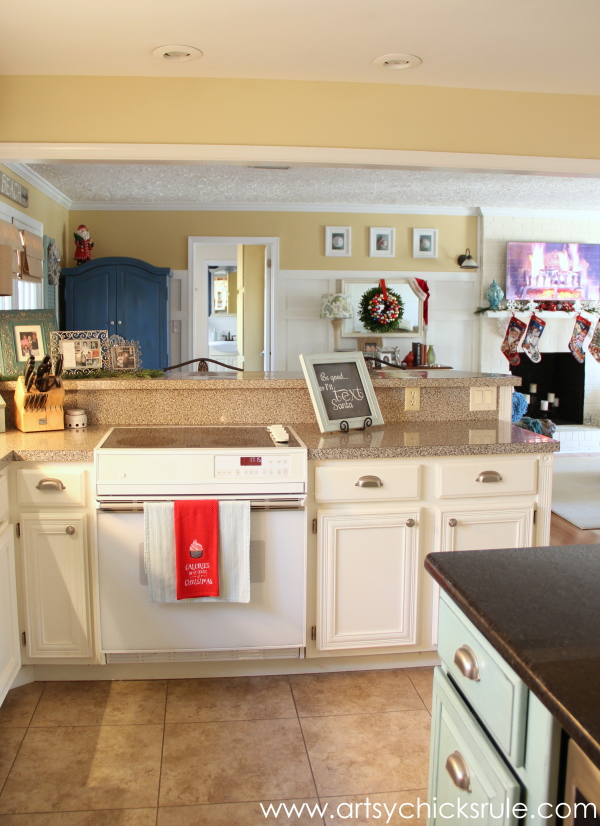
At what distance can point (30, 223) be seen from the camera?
5.48 meters

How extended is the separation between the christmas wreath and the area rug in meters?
2.12

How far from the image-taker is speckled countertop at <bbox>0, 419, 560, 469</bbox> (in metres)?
2.36

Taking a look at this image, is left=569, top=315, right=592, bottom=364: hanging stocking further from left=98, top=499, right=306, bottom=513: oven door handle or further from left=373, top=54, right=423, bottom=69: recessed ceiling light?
left=98, top=499, right=306, bottom=513: oven door handle

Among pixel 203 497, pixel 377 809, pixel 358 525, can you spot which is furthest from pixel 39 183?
pixel 377 809

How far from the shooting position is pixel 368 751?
7.04ft

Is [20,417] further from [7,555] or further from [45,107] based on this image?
[45,107]

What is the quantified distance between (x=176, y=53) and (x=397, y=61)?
34.5 inches

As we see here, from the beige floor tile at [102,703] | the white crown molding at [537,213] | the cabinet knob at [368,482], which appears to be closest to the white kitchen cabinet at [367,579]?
the cabinet knob at [368,482]

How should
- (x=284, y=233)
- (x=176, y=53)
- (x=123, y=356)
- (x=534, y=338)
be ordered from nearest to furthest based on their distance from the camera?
(x=176, y=53)
(x=123, y=356)
(x=284, y=233)
(x=534, y=338)

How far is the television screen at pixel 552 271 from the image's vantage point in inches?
283

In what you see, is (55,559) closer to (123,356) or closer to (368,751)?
(123,356)

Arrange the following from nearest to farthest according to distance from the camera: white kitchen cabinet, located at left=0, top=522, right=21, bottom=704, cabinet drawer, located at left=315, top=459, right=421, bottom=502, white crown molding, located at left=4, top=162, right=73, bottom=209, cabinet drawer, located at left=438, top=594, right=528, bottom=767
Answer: cabinet drawer, located at left=438, top=594, right=528, bottom=767, white kitchen cabinet, located at left=0, top=522, right=21, bottom=704, cabinet drawer, located at left=315, top=459, right=421, bottom=502, white crown molding, located at left=4, top=162, right=73, bottom=209

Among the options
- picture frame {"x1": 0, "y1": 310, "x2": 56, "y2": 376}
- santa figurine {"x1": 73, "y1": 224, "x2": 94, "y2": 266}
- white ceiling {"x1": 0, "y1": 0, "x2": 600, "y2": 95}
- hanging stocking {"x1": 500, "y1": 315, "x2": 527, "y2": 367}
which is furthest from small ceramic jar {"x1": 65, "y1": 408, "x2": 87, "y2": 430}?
hanging stocking {"x1": 500, "y1": 315, "x2": 527, "y2": 367}

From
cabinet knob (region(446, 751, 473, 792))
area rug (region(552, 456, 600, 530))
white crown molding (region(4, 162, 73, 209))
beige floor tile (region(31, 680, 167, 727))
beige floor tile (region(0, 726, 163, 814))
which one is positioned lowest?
beige floor tile (region(0, 726, 163, 814))
